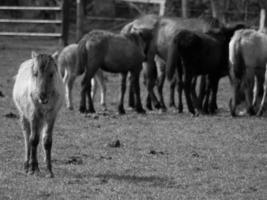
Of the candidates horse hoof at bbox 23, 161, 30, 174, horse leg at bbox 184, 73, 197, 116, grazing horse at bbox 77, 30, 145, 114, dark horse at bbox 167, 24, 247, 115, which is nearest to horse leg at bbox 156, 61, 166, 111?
dark horse at bbox 167, 24, 247, 115

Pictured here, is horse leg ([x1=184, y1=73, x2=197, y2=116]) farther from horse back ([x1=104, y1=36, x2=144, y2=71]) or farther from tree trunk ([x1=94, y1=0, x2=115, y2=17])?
tree trunk ([x1=94, y1=0, x2=115, y2=17])

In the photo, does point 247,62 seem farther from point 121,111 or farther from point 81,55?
point 81,55

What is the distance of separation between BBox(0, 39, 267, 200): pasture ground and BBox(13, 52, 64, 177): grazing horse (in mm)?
336

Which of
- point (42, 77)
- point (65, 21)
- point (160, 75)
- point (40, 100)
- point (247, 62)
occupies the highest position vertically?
point (42, 77)

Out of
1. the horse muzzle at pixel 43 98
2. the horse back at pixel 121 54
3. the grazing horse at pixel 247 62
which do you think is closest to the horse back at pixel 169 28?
the horse back at pixel 121 54

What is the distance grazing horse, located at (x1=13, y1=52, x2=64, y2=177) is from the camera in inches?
390

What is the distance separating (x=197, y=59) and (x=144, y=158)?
5831 millimetres

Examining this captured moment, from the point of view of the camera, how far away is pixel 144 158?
38.1ft

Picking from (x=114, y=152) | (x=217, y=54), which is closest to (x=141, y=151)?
(x=114, y=152)

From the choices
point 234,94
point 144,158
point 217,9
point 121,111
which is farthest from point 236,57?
point 217,9

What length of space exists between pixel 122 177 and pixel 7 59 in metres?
17.0

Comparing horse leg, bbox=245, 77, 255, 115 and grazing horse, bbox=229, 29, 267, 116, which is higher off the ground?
grazing horse, bbox=229, 29, 267, 116

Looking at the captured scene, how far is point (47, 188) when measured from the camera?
30.6 ft

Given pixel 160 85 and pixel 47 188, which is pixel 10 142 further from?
pixel 160 85
